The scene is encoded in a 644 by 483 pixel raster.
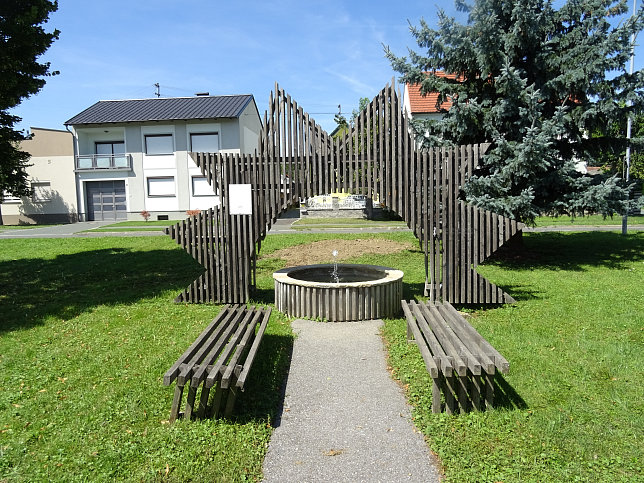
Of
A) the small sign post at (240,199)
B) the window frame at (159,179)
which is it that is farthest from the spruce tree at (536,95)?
the window frame at (159,179)

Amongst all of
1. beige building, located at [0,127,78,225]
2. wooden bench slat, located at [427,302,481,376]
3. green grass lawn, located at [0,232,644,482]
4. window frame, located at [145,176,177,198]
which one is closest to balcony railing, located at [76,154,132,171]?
beige building, located at [0,127,78,225]

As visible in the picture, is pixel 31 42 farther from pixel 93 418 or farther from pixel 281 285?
pixel 93 418

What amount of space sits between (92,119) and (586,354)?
32880 mm

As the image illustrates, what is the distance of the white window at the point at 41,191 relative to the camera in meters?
31.6

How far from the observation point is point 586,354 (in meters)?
5.82

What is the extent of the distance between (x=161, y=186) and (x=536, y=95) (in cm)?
2513

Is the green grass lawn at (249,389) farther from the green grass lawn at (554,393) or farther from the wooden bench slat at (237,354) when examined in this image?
the wooden bench slat at (237,354)

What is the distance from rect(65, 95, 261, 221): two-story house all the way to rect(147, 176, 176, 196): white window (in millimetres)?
63

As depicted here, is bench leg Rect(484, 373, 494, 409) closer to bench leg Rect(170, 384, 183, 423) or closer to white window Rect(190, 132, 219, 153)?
bench leg Rect(170, 384, 183, 423)

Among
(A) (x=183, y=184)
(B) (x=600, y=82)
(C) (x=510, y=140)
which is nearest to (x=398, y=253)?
(C) (x=510, y=140)

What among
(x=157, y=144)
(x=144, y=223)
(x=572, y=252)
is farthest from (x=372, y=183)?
(x=157, y=144)

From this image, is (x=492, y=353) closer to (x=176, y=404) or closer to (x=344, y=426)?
(x=344, y=426)

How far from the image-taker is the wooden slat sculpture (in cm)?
799

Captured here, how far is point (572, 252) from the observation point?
14336 millimetres
